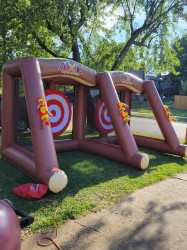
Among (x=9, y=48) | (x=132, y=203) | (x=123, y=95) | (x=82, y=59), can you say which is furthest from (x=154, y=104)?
(x=9, y=48)

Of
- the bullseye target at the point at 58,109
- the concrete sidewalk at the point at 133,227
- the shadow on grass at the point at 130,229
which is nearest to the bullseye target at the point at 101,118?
the bullseye target at the point at 58,109

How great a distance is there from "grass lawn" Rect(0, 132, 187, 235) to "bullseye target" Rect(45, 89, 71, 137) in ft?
2.62

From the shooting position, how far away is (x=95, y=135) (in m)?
7.08

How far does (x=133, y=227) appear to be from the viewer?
3.17 metres

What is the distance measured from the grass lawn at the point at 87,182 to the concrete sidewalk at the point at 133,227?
0.19 metres

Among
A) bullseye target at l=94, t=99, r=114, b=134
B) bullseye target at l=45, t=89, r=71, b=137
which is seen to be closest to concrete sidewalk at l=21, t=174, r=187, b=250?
bullseye target at l=45, t=89, r=71, b=137

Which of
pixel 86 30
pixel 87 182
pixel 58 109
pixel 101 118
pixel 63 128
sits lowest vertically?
pixel 87 182

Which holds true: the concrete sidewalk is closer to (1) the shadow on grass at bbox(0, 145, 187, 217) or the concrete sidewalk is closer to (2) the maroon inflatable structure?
(1) the shadow on grass at bbox(0, 145, 187, 217)

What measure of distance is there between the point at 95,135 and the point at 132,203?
3.44 m

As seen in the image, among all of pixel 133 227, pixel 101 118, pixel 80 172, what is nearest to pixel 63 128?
pixel 101 118

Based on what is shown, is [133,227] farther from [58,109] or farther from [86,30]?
[86,30]

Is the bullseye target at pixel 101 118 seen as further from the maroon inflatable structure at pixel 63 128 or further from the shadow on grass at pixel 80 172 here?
the shadow on grass at pixel 80 172

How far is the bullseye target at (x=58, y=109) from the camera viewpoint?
6.13 m

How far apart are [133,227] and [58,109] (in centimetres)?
389
